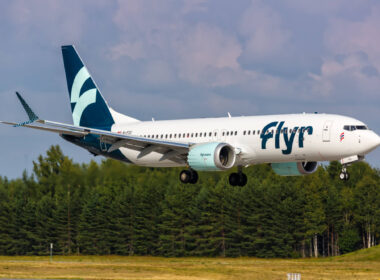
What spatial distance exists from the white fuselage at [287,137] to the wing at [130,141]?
62.8 inches

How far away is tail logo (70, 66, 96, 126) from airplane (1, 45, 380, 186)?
118mm

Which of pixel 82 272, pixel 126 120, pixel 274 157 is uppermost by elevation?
pixel 126 120

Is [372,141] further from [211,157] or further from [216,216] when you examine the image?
[216,216]

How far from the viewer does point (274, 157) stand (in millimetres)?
65875

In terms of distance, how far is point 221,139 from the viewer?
68.8m

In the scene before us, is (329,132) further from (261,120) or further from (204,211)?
(204,211)

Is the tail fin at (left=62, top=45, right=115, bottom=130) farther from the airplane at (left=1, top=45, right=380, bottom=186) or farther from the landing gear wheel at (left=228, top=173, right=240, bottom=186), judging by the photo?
the landing gear wheel at (left=228, top=173, right=240, bottom=186)

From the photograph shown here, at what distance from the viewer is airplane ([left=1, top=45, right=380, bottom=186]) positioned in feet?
209

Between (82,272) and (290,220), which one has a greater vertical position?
(290,220)

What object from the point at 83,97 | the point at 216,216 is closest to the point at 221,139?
the point at 83,97

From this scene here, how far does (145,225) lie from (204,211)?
41.4 feet

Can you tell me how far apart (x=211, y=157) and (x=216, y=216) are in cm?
9253

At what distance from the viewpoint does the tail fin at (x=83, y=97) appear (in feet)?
262

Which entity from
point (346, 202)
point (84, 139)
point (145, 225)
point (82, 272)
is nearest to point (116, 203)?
point (145, 225)
